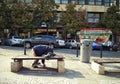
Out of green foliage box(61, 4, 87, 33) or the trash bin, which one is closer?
the trash bin

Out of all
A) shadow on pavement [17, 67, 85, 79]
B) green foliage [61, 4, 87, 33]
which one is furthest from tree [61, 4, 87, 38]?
shadow on pavement [17, 67, 85, 79]

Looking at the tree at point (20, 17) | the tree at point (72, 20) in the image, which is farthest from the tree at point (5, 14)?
the tree at point (72, 20)

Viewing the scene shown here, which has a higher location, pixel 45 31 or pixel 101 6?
pixel 101 6

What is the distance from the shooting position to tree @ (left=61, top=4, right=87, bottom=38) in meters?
47.0

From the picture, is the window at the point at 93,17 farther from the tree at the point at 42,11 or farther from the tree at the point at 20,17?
the tree at the point at 20,17

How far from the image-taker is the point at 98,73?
41.0ft

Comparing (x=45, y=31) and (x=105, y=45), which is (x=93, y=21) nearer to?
(x=45, y=31)

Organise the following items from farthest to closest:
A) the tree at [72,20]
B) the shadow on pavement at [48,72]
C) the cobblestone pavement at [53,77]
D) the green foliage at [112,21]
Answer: the tree at [72,20]
the green foliage at [112,21]
the shadow on pavement at [48,72]
the cobblestone pavement at [53,77]

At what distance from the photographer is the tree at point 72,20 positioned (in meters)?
47.0

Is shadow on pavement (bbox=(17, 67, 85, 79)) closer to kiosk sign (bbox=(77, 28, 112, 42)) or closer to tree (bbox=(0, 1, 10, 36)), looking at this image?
kiosk sign (bbox=(77, 28, 112, 42))

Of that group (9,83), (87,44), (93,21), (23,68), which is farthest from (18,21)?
(9,83)

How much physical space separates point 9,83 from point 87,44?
764 centimetres

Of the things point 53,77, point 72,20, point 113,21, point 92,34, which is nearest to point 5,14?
point 72,20

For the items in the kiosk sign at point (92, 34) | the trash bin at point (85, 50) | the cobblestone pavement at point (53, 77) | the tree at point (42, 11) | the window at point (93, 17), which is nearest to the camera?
the cobblestone pavement at point (53, 77)
